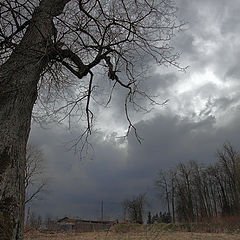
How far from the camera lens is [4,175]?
6.91 feet

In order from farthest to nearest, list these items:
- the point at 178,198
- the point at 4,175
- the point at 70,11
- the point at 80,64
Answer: the point at 178,198 < the point at 70,11 < the point at 80,64 < the point at 4,175

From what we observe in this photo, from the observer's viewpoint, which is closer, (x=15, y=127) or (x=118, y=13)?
(x=15, y=127)

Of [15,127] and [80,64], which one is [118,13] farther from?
[15,127]

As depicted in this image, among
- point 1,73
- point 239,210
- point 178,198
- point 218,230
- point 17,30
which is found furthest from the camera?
point 178,198

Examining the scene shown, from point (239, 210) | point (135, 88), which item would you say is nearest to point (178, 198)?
point (239, 210)

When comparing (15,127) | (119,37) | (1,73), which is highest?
(119,37)

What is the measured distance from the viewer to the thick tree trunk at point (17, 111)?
2.06 m

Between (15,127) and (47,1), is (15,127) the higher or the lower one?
the lower one

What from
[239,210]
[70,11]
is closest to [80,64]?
[70,11]

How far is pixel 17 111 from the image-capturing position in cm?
248

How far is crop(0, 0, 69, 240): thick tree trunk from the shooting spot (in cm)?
206

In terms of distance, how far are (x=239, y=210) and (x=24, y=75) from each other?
44366 mm

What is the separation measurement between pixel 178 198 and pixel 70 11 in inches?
1954

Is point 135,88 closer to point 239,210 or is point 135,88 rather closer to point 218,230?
point 218,230
